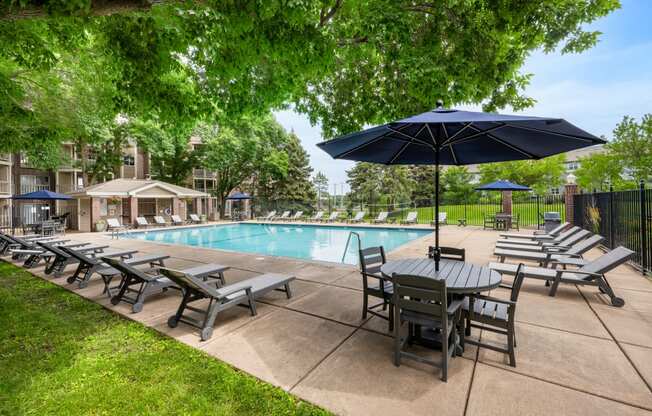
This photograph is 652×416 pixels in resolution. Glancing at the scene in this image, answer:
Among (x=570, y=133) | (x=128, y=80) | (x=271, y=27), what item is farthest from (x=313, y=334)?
(x=128, y=80)

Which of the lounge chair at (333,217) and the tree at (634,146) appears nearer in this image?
the tree at (634,146)

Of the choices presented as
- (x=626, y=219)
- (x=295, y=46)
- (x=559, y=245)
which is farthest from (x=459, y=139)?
(x=626, y=219)

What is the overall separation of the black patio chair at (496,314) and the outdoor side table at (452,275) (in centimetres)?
11

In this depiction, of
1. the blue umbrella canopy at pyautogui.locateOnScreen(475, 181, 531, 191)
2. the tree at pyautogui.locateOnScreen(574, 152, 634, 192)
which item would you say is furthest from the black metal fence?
the tree at pyautogui.locateOnScreen(574, 152, 634, 192)

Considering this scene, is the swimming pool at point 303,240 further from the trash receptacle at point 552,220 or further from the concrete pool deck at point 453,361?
the concrete pool deck at point 453,361

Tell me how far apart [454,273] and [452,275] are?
10 centimetres

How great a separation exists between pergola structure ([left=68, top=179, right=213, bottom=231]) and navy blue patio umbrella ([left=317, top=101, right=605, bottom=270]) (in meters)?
20.7

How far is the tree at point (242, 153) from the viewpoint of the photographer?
937 inches

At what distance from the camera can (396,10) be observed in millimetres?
4840

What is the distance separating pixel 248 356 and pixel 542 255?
6.53m

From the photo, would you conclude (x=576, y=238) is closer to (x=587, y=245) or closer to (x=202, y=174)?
(x=587, y=245)

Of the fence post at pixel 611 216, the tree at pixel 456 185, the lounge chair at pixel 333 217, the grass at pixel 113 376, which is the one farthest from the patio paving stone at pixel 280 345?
the tree at pixel 456 185

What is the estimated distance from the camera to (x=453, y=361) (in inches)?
118

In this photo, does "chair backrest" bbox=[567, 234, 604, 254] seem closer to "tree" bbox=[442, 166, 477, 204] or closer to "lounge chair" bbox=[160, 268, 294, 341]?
"lounge chair" bbox=[160, 268, 294, 341]
